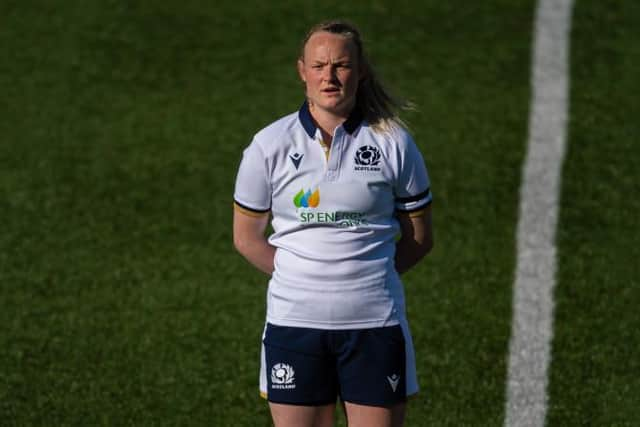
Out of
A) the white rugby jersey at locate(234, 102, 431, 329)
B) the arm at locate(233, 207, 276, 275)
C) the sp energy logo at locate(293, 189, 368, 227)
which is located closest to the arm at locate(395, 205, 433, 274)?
the white rugby jersey at locate(234, 102, 431, 329)

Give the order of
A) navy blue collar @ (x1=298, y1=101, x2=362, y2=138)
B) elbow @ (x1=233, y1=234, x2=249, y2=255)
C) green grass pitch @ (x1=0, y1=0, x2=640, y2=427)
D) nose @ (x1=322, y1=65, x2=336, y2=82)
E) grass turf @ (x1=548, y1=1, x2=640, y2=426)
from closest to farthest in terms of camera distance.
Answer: nose @ (x1=322, y1=65, x2=336, y2=82)
navy blue collar @ (x1=298, y1=101, x2=362, y2=138)
elbow @ (x1=233, y1=234, x2=249, y2=255)
grass turf @ (x1=548, y1=1, x2=640, y2=426)
green grass pitch @ (x1=0, y1=0, x2=640, y2=427)

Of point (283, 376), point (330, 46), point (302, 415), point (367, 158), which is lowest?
point (302, 415)

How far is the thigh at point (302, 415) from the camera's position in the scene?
471 centimetres

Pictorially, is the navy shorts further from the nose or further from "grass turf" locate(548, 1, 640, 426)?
"grass turf" locate(548, 1, 640, 426)

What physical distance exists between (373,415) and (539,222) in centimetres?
Result: 401

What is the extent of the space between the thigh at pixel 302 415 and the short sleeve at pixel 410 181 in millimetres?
821

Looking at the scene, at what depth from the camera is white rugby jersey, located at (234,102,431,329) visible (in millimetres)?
4574

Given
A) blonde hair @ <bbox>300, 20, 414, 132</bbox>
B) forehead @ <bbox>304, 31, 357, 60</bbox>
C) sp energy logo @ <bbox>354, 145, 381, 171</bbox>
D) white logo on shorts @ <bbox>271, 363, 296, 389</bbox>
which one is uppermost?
forehead @ <bbox>304, 31, 357, 60</bbox>

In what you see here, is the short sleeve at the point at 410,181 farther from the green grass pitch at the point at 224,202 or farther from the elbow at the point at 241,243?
the green grass pitch at the point at 224,202

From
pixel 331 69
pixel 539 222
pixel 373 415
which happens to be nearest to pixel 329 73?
pixel 331 69

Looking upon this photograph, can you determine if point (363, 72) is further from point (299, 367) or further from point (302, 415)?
point (302, 415)

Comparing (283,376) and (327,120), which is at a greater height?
(327,120)

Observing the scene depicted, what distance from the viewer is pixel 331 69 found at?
452cm

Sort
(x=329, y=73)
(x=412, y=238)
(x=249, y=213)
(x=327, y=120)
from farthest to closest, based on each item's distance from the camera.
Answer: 1. (x=412, y=238)
2. (x=249, y=213)
3. (x=327, y=120)
4. (x=329, y=73)
